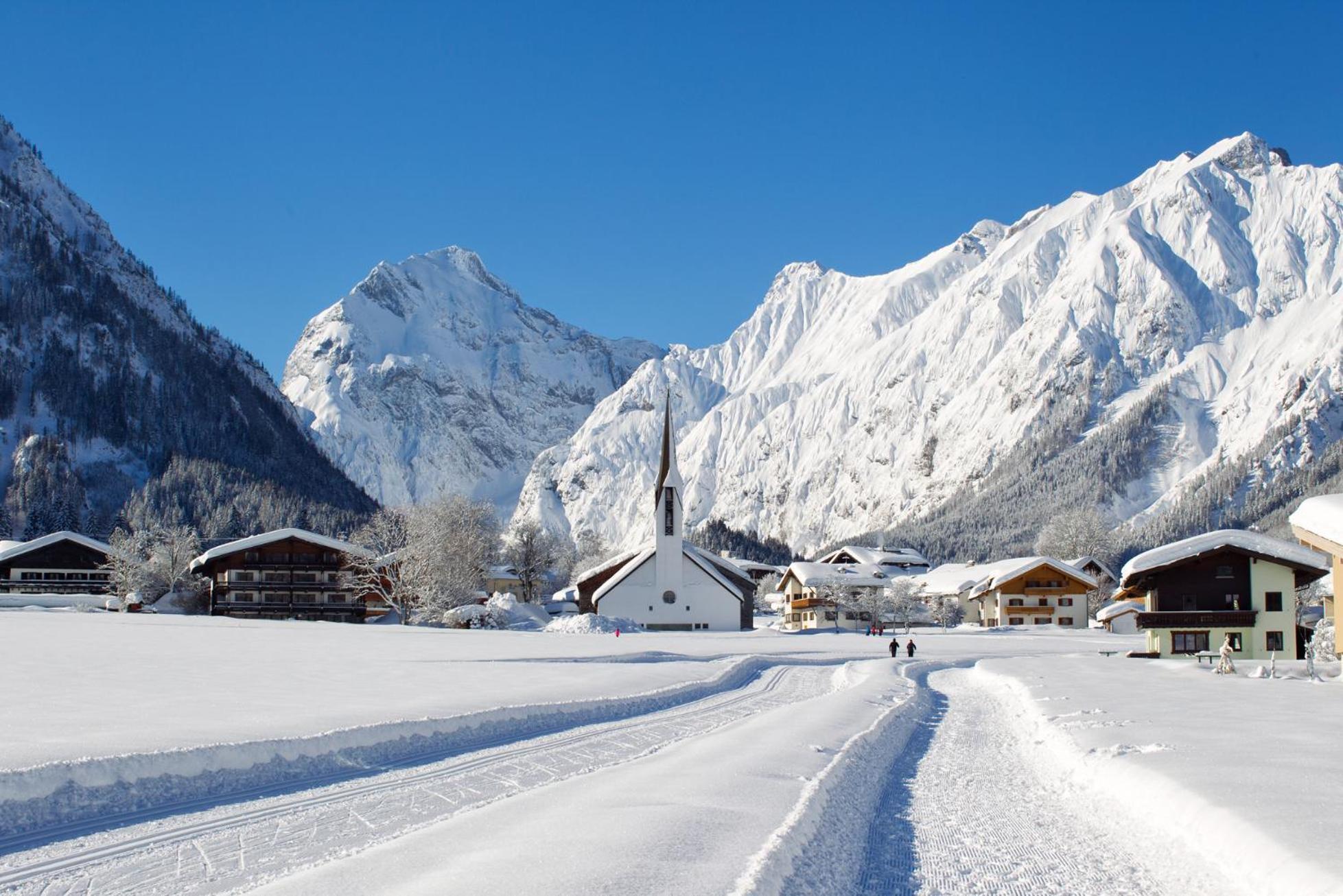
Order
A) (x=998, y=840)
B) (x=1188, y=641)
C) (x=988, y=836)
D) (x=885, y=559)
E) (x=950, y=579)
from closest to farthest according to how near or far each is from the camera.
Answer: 1. (x=998, y=840)
2. (x=988, y=836)
3. (x=1188, y=641)
4. (x=950, y=579)
5. (x=885, y=559)

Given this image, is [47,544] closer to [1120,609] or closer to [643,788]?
[1120,609]

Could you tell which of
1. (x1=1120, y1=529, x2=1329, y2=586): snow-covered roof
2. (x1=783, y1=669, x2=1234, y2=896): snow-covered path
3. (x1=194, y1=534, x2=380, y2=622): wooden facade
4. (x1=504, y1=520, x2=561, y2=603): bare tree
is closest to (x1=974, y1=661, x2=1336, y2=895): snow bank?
(x1=783, y1=669, x2=1234, y2=896): snow-covered path

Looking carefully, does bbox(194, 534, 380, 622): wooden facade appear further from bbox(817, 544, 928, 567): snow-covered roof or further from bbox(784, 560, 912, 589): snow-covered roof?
bbox(817, 544, 928, 567): snow-covered roof

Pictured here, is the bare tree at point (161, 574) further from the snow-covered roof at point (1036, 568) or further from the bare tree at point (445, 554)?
the snow-covered roof at point (1036, 568)

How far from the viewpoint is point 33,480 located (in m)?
164

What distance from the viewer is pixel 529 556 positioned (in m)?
136

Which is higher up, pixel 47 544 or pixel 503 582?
pixel 47 544

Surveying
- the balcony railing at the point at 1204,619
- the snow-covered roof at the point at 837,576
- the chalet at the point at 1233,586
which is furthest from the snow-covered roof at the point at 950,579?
the balcony railing at the point at 1204,619

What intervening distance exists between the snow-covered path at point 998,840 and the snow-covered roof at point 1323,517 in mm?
19972

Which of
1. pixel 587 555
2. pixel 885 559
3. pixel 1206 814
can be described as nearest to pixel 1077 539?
pixel 885 559

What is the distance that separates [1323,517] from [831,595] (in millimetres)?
86225

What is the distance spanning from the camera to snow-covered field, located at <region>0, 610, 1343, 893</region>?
1080 centimetres

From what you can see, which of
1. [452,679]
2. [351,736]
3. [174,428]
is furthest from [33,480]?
[351,736]

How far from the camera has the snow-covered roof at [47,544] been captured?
106312 millimetres
